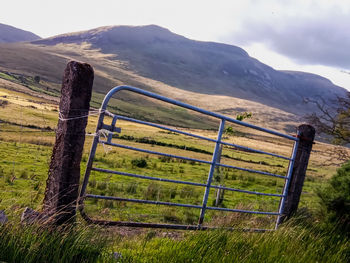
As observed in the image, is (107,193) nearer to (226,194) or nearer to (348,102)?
(226,194)

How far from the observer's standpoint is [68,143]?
131 inches

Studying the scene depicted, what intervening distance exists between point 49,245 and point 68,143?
3.06 feet

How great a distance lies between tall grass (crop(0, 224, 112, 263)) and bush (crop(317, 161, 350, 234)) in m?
3.95

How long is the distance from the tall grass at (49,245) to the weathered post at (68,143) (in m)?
0.29

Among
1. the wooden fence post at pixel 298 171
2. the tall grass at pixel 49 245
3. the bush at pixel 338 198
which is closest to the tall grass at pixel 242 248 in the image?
the tall grass at pixel 49 245

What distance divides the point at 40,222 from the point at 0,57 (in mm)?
180971

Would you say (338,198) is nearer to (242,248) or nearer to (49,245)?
(242,248)

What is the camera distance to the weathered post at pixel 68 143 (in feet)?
10.8

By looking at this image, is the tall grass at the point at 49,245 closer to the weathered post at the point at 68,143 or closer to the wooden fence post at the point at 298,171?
the weathered post at the point at 68,143

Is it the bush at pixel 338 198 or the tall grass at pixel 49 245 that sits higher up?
the bush at pixel 338 198

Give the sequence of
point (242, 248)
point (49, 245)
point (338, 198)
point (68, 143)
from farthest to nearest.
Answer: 1. point (338, 198)
2. point (242, 248)
3. point (68, 143)
4. point (49, 245)

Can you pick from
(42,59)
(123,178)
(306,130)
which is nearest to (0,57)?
(42,59)

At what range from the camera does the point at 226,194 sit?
52.7 ft

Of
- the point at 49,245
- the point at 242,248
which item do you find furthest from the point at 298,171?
the point at 49,245
